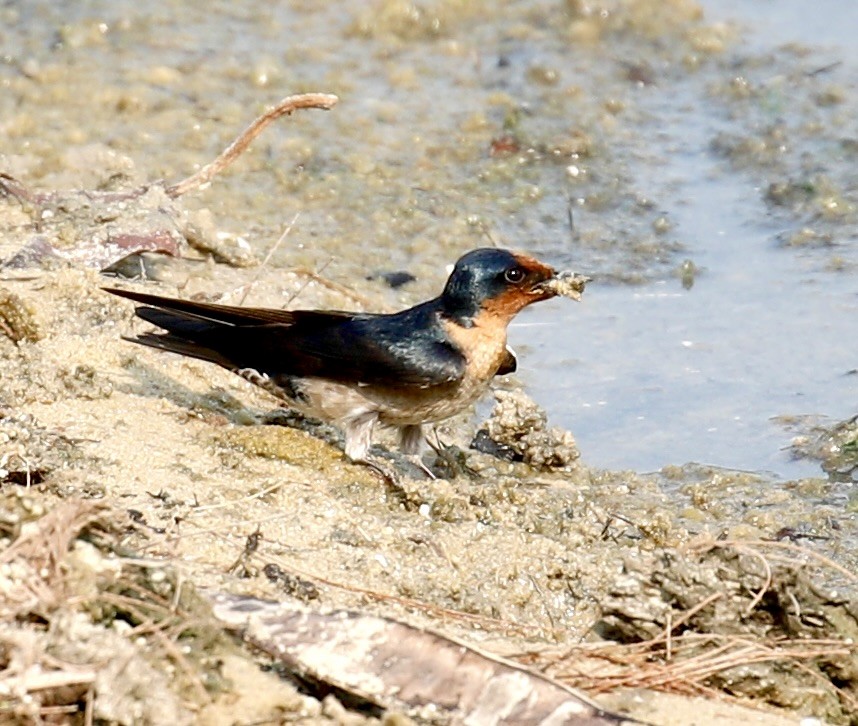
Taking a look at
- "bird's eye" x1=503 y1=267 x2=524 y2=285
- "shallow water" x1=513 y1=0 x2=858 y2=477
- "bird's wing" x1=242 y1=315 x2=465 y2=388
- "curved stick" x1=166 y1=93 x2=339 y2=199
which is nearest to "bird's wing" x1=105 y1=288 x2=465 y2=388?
"bird's wing" x1=242 y1=315 x2=465 y2=388

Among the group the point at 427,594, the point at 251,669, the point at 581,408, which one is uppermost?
the point at 251,669

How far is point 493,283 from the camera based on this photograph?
4824mm

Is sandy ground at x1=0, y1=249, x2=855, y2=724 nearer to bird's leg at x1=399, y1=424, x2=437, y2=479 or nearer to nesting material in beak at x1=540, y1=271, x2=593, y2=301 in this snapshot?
bird's leg at x1=399, y1=424, x2=437, y2=479

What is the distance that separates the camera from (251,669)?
2.73m

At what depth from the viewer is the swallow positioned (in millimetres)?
4723

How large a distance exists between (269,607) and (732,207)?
4991mm

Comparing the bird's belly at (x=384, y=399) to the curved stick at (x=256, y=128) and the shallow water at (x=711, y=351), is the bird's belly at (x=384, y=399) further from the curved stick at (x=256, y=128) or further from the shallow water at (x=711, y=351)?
the curved stick at (x=256, y=128)

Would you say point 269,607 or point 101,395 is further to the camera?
point 101,395

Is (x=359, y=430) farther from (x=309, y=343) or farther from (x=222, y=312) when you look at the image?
(x=222, y=312)

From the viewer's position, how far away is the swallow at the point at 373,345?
15.5 ft

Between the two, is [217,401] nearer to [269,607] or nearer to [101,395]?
[101,395]

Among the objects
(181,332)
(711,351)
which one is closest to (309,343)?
(181,332)

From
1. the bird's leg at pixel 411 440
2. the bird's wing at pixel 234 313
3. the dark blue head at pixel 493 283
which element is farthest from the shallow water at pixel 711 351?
the bird's wing at pixel 234 313

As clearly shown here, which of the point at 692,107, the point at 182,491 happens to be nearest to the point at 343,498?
the point at 182,491
